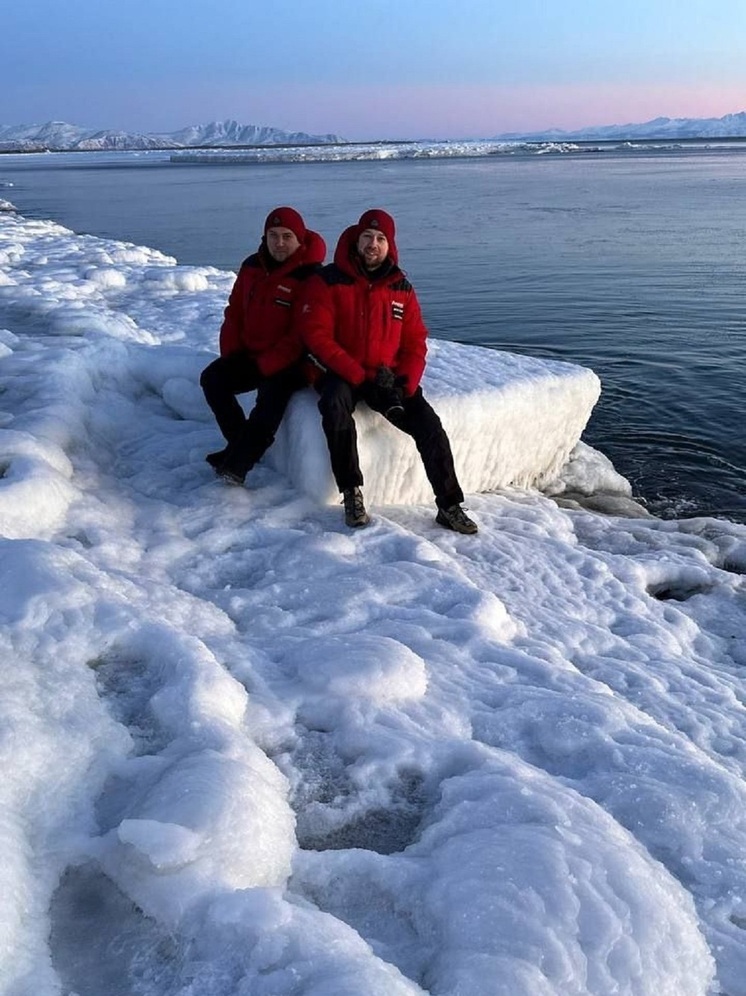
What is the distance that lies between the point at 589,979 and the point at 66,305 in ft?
32.2

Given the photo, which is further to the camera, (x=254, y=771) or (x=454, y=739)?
(x=454, y=739)

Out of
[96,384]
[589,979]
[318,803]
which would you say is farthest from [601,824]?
[96,384]

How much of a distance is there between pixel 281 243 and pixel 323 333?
30.0 inches

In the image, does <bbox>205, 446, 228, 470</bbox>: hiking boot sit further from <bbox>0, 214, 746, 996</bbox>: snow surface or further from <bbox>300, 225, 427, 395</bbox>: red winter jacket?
<bbox>300, 225, 427, 395</bbox>: red winter jacket

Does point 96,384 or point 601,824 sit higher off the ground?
point 96,384

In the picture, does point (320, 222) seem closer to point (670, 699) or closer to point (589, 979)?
point (670, 699)

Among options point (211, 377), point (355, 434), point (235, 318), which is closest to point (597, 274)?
point (235, 318)

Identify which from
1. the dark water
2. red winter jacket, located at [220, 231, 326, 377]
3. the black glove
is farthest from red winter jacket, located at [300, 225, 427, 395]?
the dark water

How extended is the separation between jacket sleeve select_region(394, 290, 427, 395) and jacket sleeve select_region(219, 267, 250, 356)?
117cm

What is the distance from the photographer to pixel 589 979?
7.84 feet

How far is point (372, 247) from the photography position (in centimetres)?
557

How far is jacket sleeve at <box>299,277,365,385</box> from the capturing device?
559cm

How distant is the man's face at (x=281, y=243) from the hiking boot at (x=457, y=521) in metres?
2.08

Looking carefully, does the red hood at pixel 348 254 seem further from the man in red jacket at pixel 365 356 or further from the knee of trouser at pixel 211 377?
the knee of trouser at pixel 211 377
